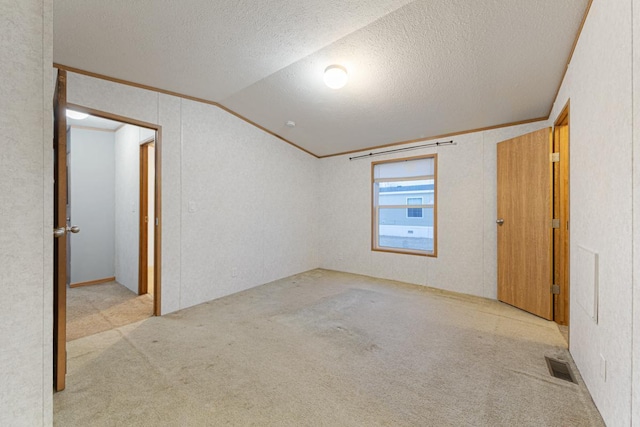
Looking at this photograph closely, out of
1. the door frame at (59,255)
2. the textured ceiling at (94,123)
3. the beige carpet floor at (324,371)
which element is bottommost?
the beige carpet floor at (324,371)

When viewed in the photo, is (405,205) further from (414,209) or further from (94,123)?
(94,123)

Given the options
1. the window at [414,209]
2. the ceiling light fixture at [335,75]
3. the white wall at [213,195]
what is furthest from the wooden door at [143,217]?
the window at [414,209]

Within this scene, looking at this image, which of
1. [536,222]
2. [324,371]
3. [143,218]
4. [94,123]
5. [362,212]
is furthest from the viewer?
[362,212]

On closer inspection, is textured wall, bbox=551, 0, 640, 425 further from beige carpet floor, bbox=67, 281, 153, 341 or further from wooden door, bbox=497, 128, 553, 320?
beige carpet floor, bbox=67, 281, 153, 341

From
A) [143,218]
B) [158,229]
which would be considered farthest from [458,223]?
[143,218]

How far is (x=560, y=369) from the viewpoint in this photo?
2016 mm

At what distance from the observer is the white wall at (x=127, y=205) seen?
3924 millimetres

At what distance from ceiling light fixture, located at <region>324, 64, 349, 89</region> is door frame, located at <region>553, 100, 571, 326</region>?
2212mm

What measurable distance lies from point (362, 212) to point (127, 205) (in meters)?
3.78

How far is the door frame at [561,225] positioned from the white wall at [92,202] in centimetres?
611

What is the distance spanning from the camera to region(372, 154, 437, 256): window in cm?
431

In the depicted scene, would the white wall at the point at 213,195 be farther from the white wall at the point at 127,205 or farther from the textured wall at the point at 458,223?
the textured wall at the point at 458,223

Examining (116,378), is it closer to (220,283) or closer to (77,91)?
(220,283)

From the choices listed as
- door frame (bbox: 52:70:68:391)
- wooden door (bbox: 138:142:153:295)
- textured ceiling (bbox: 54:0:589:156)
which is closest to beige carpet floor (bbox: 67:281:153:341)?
wooden door (bbox: 138:142:153:295)
